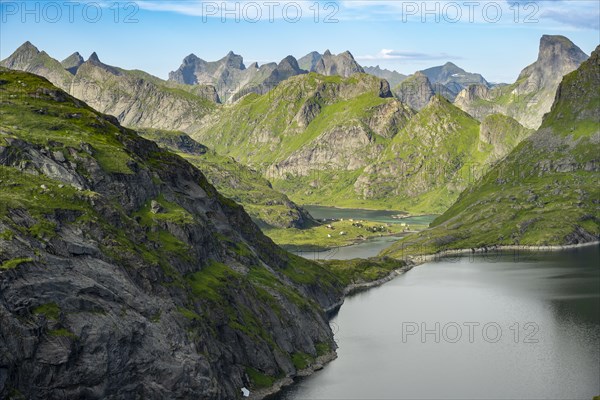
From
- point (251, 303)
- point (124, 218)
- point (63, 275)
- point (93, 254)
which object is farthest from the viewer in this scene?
point (251, 303)

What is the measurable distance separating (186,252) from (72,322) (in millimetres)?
55304

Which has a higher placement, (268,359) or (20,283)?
(20,283)

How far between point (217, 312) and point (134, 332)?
1467 inches

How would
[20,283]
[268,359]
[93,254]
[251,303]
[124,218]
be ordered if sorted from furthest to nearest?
[251,303] < [268,359] < [124,218] < [93,254] < [20,283]

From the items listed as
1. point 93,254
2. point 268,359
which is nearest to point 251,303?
point 268,359

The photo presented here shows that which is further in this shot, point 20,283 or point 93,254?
point 93,254

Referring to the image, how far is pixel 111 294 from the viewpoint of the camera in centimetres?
13838

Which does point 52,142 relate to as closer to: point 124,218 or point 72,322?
point 124,218

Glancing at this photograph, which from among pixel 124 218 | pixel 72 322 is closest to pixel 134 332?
pixel 72 322

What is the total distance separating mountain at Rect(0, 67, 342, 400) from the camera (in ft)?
402

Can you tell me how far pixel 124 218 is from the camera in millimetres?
165500

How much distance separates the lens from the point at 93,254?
474 feet

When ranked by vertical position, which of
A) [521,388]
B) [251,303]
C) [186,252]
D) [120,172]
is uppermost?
[120,172]

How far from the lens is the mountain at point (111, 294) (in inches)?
4828
